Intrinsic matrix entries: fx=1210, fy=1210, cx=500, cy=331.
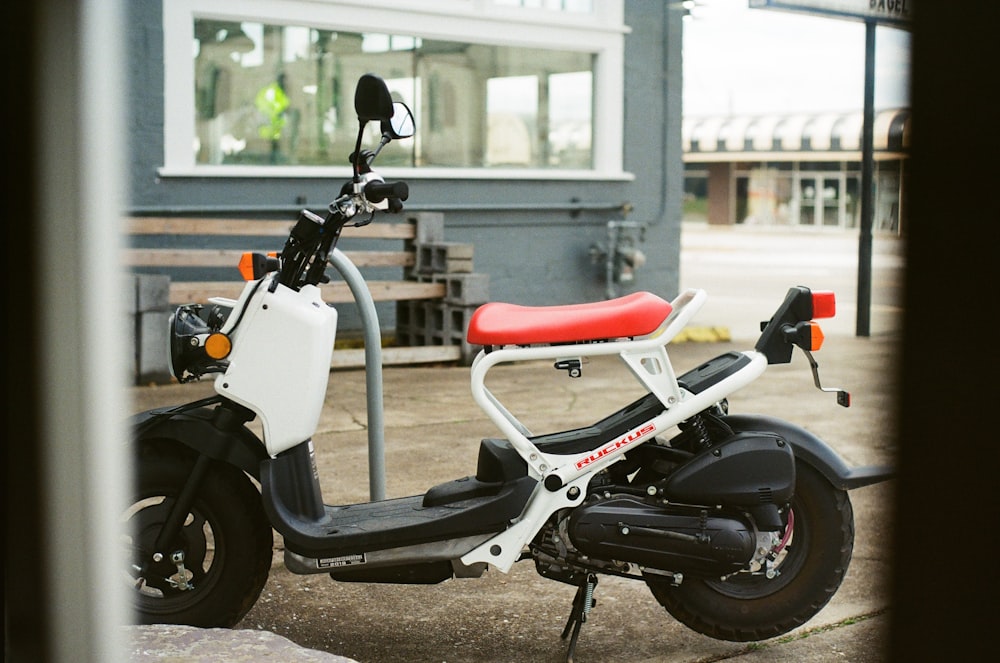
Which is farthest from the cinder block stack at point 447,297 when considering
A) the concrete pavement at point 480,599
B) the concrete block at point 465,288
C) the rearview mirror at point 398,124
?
the rearview mirror at point 398,124

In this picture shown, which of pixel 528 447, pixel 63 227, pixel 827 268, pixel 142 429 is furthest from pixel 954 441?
pixel 827 268

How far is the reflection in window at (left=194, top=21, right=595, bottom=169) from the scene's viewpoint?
9.13m

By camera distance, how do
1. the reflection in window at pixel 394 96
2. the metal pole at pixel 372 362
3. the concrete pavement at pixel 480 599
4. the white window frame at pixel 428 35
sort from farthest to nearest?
the reflection in window at pixel 394 96
the white window frame at pixel 428 35
the metal pole at pixel 372 362
the concrete pavement at pixel 480 599

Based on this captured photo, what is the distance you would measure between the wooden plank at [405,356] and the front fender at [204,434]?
4564 millimetres

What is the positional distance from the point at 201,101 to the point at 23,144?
789 centimetres

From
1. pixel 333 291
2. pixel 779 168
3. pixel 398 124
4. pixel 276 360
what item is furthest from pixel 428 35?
pixel 779 168

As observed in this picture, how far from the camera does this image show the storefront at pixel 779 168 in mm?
33562

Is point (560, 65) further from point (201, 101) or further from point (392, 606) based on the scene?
point (392, 606)

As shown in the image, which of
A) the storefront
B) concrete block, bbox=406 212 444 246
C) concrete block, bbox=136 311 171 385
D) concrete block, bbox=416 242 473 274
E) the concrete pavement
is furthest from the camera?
the storefront

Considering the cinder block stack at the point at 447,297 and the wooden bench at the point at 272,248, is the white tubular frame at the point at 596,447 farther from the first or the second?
the cinder block stack at the point at 447,297

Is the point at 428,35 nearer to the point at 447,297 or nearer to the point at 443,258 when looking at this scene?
the point at 443,258

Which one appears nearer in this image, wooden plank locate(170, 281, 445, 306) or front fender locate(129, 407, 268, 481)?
front fender locate(129, 407, 268, 481)

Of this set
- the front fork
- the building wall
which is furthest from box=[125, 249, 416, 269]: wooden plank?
the front fork

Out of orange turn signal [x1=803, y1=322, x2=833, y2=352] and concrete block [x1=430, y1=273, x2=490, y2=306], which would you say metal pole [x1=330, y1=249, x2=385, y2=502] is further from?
concrete block [x1=430, y1=273, x2=490, y2=306]
